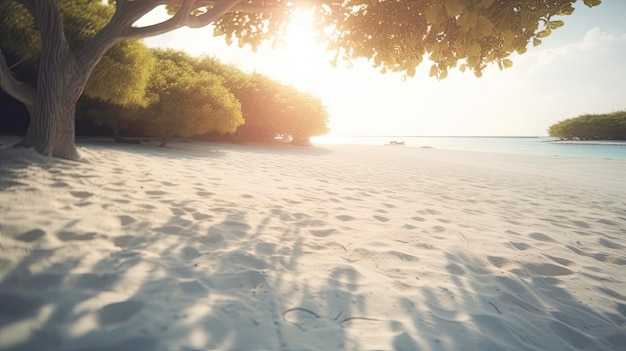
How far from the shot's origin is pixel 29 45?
8.21 metres

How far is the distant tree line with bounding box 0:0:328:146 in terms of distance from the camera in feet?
28.8

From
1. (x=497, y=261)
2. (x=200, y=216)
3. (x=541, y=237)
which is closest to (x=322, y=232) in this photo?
(x=200, y=216)

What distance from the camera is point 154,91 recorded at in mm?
13023

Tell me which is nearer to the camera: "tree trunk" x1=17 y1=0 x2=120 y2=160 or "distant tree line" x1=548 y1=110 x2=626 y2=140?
"tree trunk" x1=17 y1=0 x2=120 y2=160

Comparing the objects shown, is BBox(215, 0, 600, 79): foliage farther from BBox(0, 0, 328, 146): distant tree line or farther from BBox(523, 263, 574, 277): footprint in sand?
BBox(0, 0, 328, 146): distant tree line

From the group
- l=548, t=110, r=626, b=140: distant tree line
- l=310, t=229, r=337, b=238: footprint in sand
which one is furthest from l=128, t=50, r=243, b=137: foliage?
l=548, t=110, r=626, b=140: distant tree line

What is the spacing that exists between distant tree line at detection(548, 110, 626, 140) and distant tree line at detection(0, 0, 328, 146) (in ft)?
288

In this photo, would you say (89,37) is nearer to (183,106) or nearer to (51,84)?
(51,84)

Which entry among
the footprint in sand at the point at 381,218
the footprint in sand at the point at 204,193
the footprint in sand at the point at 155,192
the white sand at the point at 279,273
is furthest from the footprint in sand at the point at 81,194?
the footprint in sand at the point at 381,218

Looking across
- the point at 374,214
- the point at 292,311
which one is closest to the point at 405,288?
the point at 292,311

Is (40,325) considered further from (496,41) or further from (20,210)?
(496,41)

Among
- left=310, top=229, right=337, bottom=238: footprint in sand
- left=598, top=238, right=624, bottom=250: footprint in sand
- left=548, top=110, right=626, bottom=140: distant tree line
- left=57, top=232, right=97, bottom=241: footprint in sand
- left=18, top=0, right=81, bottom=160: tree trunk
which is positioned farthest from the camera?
left=548, top=110, right=626, bottom=140: distant tree line

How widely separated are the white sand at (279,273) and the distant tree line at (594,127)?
319ft

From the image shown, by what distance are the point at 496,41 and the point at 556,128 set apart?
102338 millimetres
